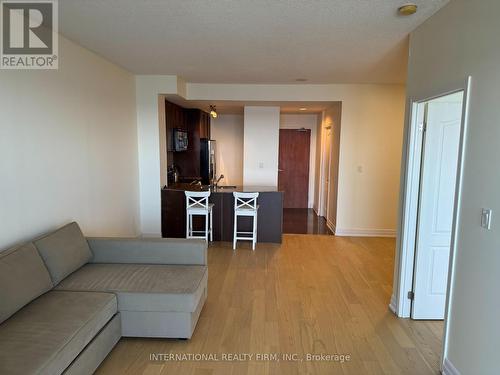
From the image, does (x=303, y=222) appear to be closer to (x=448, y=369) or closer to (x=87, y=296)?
(x=448, y=369)

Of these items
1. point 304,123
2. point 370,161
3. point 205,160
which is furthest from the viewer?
point 304,123

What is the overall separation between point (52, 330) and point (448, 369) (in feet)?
8.56

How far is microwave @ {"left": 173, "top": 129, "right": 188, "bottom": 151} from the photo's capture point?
6.52 m

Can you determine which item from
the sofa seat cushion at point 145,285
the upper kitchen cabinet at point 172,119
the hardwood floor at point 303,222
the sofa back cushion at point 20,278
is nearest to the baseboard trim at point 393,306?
the sofa seat cushion at point 145,285

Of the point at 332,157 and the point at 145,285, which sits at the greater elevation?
the point at 332,157

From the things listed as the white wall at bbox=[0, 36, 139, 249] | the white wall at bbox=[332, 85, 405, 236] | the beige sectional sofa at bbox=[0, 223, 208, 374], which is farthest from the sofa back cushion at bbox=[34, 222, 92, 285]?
the white wall at bbox=[332, 85, 405, 236]

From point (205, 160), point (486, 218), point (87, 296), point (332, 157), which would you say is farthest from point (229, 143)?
point (486, 218)

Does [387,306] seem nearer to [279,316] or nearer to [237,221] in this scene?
[279,316]

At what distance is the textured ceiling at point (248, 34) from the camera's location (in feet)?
8.15

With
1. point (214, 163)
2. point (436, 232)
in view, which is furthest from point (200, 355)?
point (214, 163)

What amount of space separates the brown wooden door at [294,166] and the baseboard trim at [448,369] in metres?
6.18

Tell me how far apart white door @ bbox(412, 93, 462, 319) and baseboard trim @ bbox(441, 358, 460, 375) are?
0.77 m

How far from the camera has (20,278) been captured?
2229 mm

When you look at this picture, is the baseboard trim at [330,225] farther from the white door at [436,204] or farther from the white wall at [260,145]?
the white door at [436,204]
